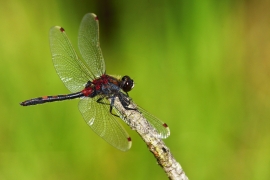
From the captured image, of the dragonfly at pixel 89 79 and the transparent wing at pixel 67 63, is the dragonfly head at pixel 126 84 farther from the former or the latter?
the transparent wing at pixel 67 63

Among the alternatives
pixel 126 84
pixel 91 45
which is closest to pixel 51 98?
pixel 91 45

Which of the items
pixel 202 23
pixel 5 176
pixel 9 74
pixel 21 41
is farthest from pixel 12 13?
pixel 202 23

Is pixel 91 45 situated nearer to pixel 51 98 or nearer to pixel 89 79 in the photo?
pixel 89 79

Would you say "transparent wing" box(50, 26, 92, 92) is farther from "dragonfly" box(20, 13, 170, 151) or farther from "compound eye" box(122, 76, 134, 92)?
"compound eye" box(122, 76, 134, 92)

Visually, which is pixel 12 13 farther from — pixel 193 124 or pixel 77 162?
pixel 193 124

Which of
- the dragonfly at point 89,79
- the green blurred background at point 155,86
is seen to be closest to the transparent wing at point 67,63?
the dragonfly at point 89,79

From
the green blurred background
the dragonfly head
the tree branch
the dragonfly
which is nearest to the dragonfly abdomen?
the dragonfly

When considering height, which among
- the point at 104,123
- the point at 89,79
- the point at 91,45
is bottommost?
the point at 104,123
